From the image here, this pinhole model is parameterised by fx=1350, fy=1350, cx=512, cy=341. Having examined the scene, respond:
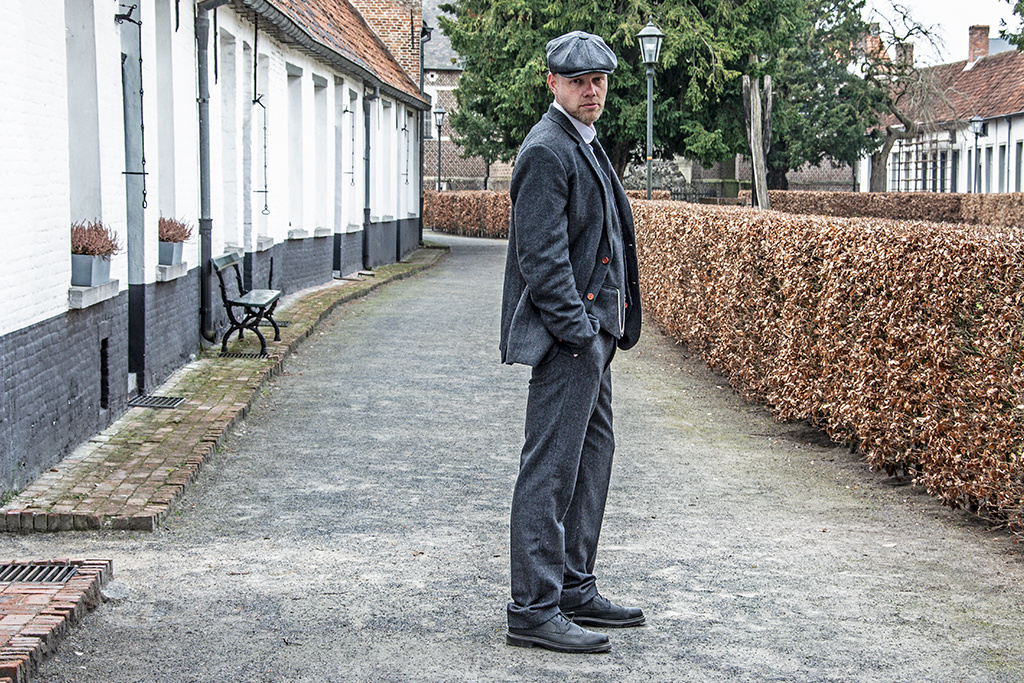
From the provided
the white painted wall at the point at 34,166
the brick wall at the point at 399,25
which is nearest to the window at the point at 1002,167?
the brick wall at the point at 399,25

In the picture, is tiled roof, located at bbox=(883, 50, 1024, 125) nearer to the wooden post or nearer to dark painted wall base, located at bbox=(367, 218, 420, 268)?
dark painted wall base, located at bbox=(367, 218, 420, 268)

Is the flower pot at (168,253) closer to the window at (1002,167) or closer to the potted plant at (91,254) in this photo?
the potted plant at (91,254)

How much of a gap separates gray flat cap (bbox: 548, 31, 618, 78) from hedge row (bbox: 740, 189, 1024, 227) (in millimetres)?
30217

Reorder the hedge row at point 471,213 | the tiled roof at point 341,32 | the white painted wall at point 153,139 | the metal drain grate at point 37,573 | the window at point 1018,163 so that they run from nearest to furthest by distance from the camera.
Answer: the metal drain grate at point 37,573 → the white painted wall at point 153,139 → the tiled roof at point 341,32 → the hedge row at point 471,213 → the window at point 1018,163

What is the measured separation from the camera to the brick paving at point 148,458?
6.10m

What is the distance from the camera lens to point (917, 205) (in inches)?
1588

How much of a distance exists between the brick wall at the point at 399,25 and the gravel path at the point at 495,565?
22820 millimetres

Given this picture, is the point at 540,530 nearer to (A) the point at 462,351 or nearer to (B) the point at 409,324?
(A) the point at 462,351

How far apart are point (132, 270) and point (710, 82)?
2396 cm

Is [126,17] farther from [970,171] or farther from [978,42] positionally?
[978,42]

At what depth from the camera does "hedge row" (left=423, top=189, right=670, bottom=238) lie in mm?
44406

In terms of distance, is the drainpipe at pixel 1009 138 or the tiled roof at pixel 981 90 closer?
the tiled roof at pixel 981 90

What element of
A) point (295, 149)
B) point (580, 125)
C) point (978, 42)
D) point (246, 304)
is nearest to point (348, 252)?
point (295, 149)

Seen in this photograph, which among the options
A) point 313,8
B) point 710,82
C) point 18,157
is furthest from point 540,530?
point 710,82
